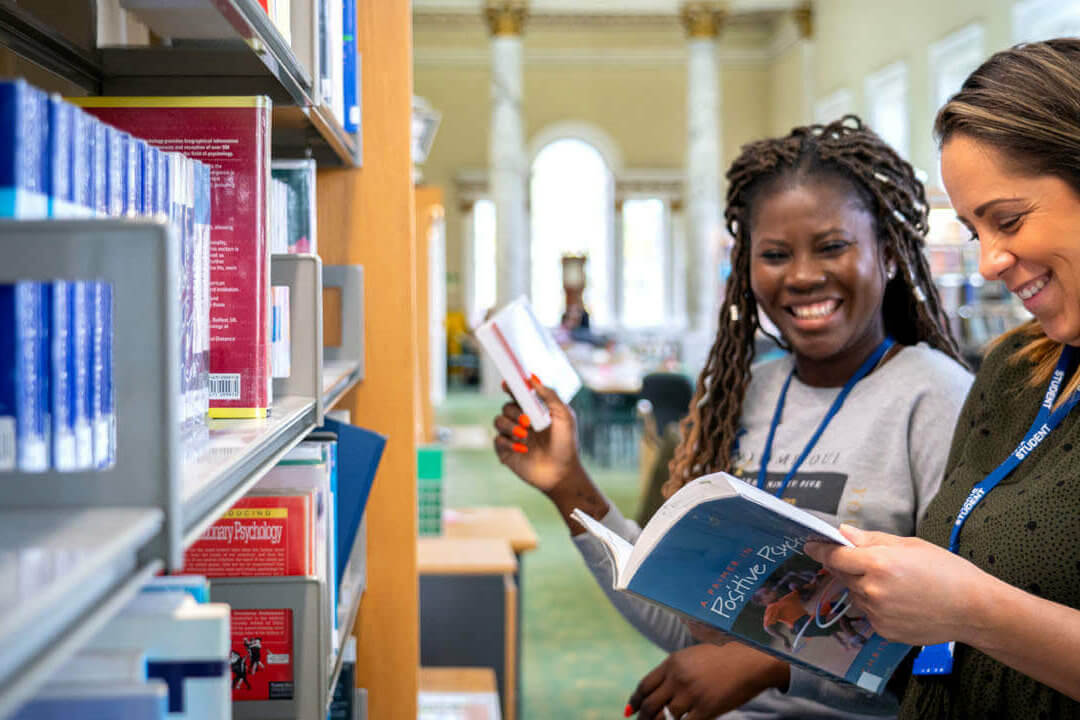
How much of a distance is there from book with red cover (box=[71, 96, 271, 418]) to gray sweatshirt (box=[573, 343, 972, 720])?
2.15ft

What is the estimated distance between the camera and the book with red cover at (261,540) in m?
1.23

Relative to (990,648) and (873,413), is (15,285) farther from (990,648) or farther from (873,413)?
(873,413)

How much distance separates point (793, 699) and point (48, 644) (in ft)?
4.43

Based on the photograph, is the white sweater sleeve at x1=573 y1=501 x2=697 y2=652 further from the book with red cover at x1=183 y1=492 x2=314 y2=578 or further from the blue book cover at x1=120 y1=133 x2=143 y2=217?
the blue book cover at x1=120 y1=133 x2=143 y2=217

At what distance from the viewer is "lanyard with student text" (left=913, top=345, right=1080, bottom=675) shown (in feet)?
4.14

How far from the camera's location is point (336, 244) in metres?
2.02

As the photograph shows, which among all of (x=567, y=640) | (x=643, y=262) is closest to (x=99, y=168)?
(x=567, y=640)

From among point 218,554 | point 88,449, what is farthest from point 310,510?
point 88,449

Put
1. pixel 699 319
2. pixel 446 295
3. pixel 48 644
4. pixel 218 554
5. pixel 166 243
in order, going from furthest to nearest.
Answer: pixel 446 295
pixel 699 319
pixel 218 554
pixel 166 243
pixel 48 644

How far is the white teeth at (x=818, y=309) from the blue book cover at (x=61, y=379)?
3.96 ft

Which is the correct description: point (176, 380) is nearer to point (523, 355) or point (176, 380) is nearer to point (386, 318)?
point (523, 355)

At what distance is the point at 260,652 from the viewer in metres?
1.23

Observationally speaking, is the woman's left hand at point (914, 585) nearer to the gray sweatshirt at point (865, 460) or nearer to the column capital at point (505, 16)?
the gray sweatshirt at point (865, 460)

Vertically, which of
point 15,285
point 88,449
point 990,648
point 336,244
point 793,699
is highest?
point 336,244
